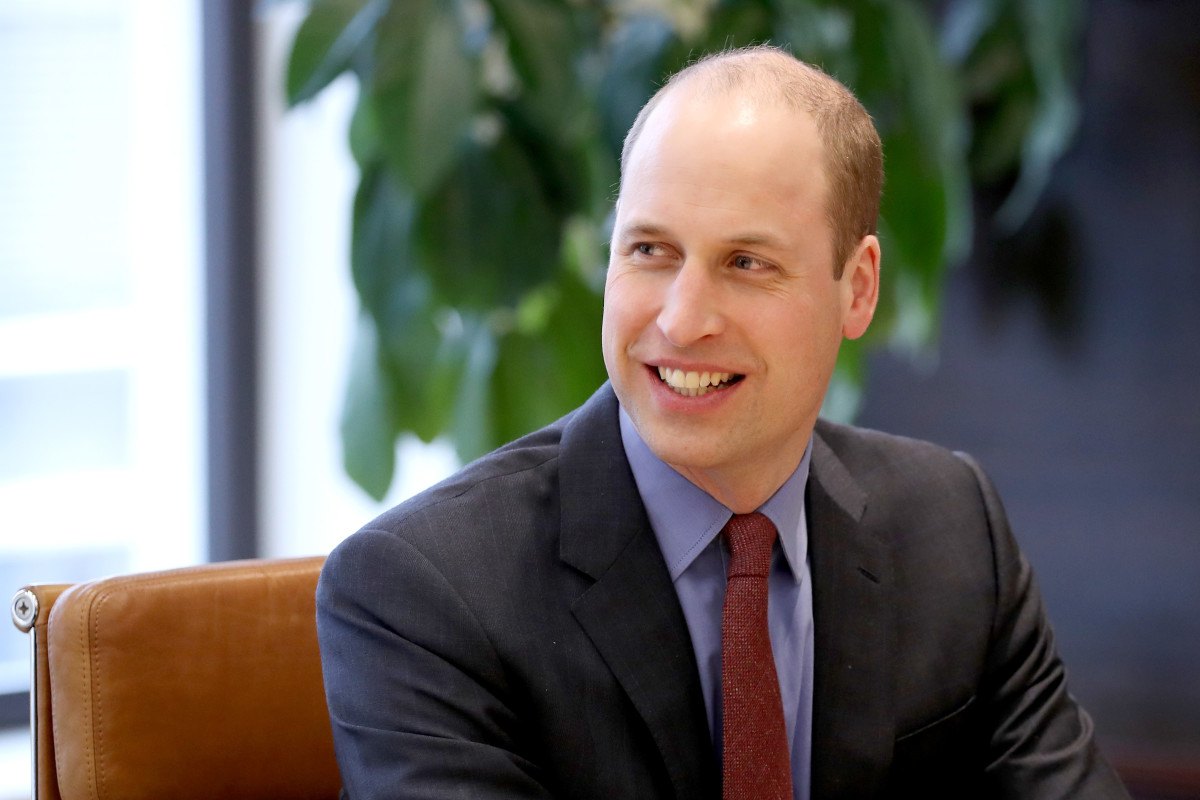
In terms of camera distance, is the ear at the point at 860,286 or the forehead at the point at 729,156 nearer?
the forehead at the point at 729,156

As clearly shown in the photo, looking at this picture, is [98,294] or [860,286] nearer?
[860,286]

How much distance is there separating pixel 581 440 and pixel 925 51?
4.90 feet

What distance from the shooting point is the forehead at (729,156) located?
4.49 feet

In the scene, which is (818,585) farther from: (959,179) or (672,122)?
(959,179)

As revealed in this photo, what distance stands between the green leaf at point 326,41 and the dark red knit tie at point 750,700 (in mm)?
1317

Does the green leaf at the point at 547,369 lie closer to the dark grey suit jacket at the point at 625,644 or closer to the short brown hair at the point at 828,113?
the dark grey suit jacket at the point at 625,644

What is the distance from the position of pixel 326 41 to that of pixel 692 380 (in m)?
1.29

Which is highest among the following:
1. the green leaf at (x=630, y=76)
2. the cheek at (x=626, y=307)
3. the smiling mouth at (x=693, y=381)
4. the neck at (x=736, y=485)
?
the green leaf at (x=630, y=76)

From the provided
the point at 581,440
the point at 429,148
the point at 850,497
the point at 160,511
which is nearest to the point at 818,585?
the point at 850,497

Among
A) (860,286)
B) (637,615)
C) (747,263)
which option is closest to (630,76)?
(860,286)

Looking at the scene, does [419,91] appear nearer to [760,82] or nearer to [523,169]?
[523,169]

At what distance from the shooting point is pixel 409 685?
133cm

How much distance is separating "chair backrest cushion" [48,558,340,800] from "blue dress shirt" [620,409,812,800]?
0.39m

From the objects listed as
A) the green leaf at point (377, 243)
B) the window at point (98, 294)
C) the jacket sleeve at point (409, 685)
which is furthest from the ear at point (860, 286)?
the window at point (98, 294)
